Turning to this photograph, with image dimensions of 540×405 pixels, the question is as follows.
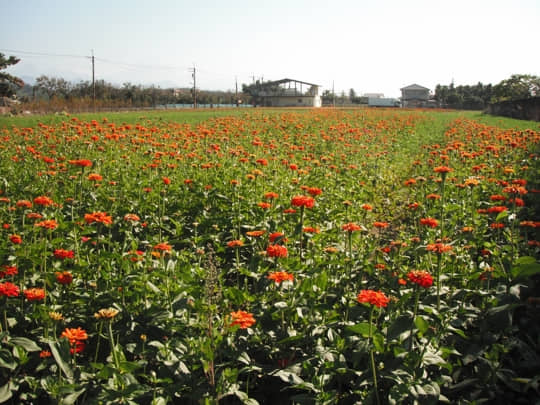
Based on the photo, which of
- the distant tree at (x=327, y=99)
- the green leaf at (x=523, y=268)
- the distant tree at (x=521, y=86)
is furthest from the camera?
the distant tree at (x=327, y=99)

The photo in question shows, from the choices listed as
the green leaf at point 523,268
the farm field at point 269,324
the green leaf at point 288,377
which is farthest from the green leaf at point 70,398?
the green leaf at point 523,268

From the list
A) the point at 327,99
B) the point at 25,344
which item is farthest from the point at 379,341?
the point at 327,99

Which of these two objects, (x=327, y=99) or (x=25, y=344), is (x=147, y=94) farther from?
(x=25, y=344)

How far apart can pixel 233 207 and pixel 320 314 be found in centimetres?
204

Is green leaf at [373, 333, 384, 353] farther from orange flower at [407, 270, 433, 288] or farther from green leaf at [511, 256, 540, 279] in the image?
green leaf at [511, 256, 540, 279]

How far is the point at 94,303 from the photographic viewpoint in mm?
2721

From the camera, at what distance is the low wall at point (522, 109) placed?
2676 centimetres

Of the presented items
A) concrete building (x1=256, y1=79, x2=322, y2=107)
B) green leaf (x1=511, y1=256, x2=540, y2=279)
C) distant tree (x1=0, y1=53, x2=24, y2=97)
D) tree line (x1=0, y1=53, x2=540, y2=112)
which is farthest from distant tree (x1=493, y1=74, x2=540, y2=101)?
green leaf (x1=511, y1=256, x2=540, y2=279)

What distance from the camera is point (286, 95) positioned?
7650 centimetres

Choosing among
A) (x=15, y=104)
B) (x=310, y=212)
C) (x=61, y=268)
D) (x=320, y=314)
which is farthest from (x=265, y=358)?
(x=15, y=104)

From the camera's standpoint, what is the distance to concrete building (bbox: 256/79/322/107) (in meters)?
75.8

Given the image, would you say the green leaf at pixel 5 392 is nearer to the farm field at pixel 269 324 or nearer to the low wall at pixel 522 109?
the farm field at pixel 269 324

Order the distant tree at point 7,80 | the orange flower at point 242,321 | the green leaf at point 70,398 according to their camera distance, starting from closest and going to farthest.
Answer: the green leaf at point 70,398, the orange flower at point 242,321, the distant tree at point 7,80

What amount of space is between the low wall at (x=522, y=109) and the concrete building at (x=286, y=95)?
42846 millimetres
